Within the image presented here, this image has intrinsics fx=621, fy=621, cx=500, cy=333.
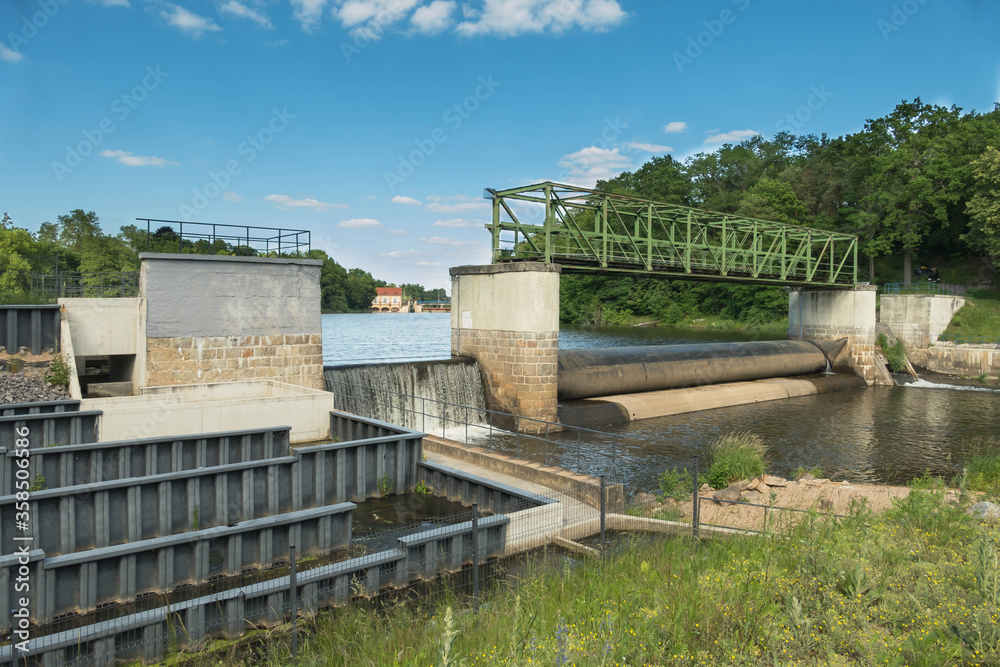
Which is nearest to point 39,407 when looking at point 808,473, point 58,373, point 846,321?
point 58,373

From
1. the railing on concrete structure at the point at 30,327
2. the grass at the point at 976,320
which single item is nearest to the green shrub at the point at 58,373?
the railing on concrete structure at the point at 30,327

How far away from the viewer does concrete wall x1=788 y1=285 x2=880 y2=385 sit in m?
40.0

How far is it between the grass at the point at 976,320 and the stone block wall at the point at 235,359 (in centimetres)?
4654

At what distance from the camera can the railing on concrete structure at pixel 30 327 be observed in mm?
17453

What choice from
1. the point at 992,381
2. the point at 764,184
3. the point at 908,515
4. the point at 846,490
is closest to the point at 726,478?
the point at 846,490

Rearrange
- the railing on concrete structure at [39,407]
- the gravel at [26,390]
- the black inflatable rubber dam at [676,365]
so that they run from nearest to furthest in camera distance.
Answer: the railing on concrete structure at [39,407], the gravel at [26,390], the black inflatable rubber dam at [676,365]

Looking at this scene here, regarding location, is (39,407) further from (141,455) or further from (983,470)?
(983,470)

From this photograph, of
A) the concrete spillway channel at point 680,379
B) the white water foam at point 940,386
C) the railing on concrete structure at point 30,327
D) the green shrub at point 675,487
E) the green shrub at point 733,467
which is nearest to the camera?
the green shrub at point 675,487

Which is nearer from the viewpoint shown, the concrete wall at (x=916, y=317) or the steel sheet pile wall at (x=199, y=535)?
the steel sheet pile wall at (x=199, y=535)

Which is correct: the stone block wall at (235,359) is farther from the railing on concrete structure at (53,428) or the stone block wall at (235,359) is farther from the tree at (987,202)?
the tree at (987,202)

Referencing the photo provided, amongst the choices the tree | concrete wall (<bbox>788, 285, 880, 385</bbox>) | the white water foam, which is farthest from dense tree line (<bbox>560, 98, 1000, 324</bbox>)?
the white water foam

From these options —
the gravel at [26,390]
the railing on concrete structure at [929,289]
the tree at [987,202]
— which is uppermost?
the tree at [987,202]

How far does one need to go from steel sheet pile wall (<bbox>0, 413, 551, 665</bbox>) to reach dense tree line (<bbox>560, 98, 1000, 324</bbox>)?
1499 inches

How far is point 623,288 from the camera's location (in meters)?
97.2
